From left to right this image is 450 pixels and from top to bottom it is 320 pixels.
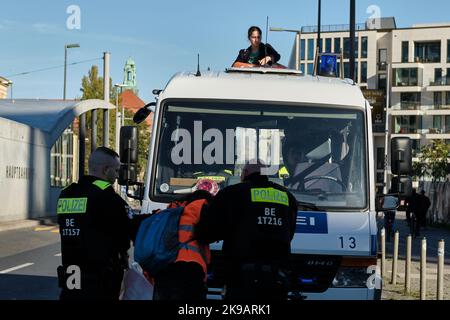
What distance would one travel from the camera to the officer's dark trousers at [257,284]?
16.1ft

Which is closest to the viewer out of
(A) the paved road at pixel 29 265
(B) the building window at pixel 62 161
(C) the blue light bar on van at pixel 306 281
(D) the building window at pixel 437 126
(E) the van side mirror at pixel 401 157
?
(C) the blue light bar on van at pixel 306 281

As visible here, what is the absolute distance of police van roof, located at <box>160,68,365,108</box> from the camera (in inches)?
295

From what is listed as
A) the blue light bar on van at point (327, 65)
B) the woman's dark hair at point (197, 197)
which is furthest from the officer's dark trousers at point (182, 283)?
the blue light bar on van at point (327, 65)

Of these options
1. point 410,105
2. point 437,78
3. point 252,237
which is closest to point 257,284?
point 252,237

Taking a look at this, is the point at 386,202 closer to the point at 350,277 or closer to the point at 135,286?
the point at 350,277

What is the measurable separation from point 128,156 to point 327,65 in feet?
12.7

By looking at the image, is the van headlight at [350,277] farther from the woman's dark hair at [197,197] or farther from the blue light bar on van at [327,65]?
the blue light bar on van at [327,65]

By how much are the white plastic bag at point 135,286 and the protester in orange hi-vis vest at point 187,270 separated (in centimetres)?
22

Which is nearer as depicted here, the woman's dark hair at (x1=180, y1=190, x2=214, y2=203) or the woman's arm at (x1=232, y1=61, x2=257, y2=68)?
the woman's dark hair at (x1=180, y1=190, x2=214, y2=203)

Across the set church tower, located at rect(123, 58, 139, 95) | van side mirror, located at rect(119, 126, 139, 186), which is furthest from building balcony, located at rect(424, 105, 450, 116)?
van side mirror, located at rect(119, 126, 139, 186)

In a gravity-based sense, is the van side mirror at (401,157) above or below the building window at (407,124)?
below

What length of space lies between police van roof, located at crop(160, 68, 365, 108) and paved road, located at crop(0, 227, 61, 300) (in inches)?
175

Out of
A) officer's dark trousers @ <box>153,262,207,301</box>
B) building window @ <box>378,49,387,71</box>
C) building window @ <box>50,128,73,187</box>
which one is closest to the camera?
officer's dark trousers @ <box>153,262,207,301</box>

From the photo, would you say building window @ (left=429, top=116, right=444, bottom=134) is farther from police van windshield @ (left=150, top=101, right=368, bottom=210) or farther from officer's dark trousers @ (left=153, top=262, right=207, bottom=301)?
officer's dark trousers @ (left=153, top=262, right=207, bottom=301)
